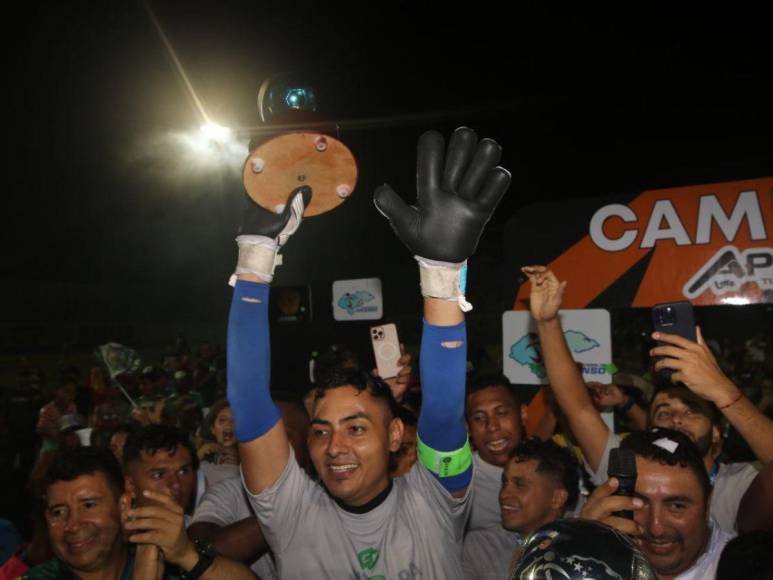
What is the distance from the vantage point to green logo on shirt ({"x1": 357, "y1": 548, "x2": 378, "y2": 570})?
209cm

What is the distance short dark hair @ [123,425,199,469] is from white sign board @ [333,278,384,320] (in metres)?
4.29

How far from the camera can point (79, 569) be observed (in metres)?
2.58

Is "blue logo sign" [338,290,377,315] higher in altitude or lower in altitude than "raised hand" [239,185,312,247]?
higher

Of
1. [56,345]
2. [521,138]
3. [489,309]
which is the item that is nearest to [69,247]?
[56,345]

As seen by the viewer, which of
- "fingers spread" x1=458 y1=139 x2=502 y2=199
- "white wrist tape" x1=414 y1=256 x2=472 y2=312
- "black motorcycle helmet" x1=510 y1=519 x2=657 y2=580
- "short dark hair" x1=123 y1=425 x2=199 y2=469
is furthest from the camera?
"short dark hair" x1=123 y1=425 x2=199 y2=469

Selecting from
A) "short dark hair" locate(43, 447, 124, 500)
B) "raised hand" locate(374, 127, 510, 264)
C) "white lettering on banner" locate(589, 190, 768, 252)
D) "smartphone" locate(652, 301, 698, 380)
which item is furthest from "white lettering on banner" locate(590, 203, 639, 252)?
"short dark hair" locate(43, 447, 124, 500)

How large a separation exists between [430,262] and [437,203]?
0.19m

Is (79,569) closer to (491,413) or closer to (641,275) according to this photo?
(491,413)

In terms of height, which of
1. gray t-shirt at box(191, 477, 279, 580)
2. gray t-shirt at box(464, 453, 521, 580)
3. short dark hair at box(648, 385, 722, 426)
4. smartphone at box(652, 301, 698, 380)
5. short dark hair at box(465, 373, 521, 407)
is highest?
smartphone at box(652, 301, 698, 380)

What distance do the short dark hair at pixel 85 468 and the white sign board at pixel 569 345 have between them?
12.6ft

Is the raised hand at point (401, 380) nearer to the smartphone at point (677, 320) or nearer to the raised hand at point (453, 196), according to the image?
the smartphone at point (677, 320)

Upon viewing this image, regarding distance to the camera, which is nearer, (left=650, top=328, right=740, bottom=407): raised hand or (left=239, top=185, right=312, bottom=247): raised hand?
(left=239, top=185, right=312, bottom=247): raised hand

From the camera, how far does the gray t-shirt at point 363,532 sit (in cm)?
209

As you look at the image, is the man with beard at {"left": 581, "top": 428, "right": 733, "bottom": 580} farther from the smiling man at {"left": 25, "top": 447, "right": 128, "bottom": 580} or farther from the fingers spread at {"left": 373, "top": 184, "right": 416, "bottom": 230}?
the smiling man at {"left": 25, "top": 447, "right": 128, "bottom": 580}
